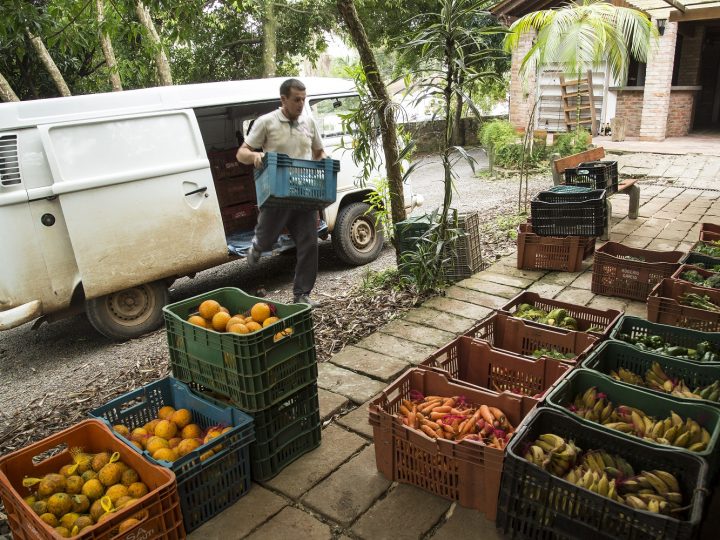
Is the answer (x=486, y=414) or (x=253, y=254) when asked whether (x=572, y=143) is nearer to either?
(x=253, y=254)

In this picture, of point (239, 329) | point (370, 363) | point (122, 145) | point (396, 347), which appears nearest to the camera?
point (239, 329)

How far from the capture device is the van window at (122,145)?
184 inches

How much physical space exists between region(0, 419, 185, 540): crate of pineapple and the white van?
2.39 meters

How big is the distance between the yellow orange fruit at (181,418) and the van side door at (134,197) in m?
2.46

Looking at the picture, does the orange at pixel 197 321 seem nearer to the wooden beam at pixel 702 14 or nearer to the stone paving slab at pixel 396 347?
the stone paving slab at pixel 396 347

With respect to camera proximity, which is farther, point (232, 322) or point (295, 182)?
point (295, 182)

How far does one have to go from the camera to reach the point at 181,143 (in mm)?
5332

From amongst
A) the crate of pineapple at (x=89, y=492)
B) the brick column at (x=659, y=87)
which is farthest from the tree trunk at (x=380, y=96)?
the brick column at (x=659, y=87)

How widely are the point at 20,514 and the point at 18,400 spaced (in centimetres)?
242

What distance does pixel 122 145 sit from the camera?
4957 millimetres

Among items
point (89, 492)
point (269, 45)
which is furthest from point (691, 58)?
point (89, 492)

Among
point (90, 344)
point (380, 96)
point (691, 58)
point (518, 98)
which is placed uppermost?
point (691, 58)

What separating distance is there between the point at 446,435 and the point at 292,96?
3.36 meters

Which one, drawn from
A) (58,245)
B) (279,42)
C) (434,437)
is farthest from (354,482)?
(279,42)
